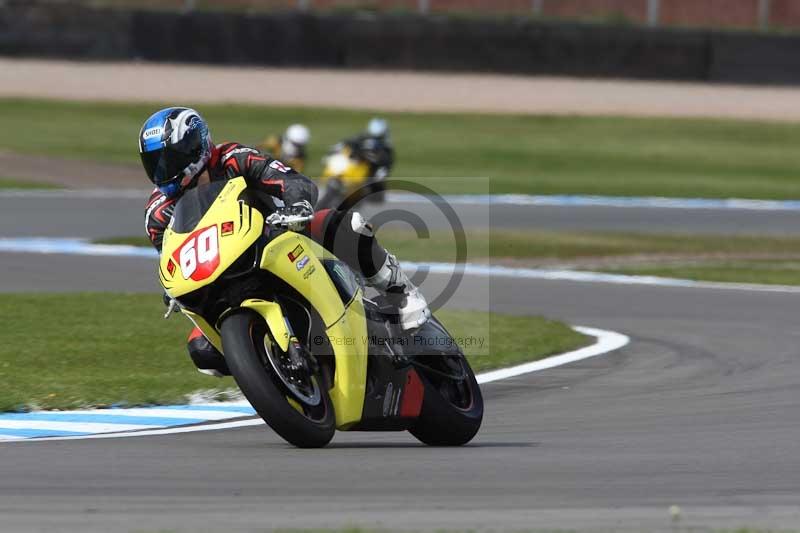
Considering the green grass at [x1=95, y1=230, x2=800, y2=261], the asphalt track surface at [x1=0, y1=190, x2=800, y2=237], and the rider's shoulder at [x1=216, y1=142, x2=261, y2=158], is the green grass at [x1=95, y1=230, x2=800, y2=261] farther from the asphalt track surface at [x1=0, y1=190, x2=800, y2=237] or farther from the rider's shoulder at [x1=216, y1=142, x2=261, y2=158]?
the rider's shoulder at [x1=216, y1=142, x2=261, y2=158]

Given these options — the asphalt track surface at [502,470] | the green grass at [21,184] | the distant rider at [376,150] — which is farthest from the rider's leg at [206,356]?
the green grass at [21,184]

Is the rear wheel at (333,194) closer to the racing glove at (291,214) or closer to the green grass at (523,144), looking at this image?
the green grass at (523,144)

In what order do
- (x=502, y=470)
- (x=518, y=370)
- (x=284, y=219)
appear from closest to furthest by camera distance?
(x=502, y=470)
(x=284, y=219)
(x=518, y=370)

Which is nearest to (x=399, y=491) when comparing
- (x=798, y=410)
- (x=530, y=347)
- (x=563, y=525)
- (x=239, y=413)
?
(x=563, y=525)

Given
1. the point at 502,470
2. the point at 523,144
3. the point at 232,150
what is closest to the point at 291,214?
the point at 232,150

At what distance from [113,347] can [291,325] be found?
3.64 m

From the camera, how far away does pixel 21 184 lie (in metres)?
21.8

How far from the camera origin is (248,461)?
19.9ft

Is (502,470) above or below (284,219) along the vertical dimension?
below

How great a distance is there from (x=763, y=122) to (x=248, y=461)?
2640 centimetres

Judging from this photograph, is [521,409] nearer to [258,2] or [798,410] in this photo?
[798,410]

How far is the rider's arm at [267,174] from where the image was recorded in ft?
21.1

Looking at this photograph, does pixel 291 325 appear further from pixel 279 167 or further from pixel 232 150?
pixel 232 150

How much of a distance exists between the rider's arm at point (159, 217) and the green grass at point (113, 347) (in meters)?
1.60
